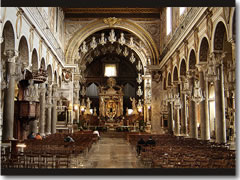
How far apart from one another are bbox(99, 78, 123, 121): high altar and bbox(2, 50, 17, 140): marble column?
87.5 ft

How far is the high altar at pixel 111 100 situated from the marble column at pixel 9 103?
26679mm

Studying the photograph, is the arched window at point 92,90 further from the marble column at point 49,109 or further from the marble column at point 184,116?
the marble column at point 184,116

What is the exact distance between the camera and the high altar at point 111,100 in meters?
39.9

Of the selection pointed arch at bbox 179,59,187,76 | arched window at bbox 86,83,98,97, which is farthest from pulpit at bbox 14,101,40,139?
arched window at bbox 86,83,98,97

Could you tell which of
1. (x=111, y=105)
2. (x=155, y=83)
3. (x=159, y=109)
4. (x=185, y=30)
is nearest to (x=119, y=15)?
(x=155, y=83)

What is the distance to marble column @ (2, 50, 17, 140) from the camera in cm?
1296

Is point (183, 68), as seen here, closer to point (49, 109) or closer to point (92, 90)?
point (49, 109)

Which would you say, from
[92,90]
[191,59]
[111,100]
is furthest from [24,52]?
[92,90]

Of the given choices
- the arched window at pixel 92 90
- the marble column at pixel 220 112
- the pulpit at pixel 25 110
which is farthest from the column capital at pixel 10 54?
the arched window at pixel 92 90

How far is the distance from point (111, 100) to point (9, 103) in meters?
27.4

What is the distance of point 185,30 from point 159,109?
11.5 metres

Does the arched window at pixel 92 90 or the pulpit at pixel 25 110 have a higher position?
the arched window at pixel 92 90

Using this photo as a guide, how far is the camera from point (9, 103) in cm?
1311

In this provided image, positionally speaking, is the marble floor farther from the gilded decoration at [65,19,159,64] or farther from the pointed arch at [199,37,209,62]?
the gilded decoration at [65,19,159,64]
